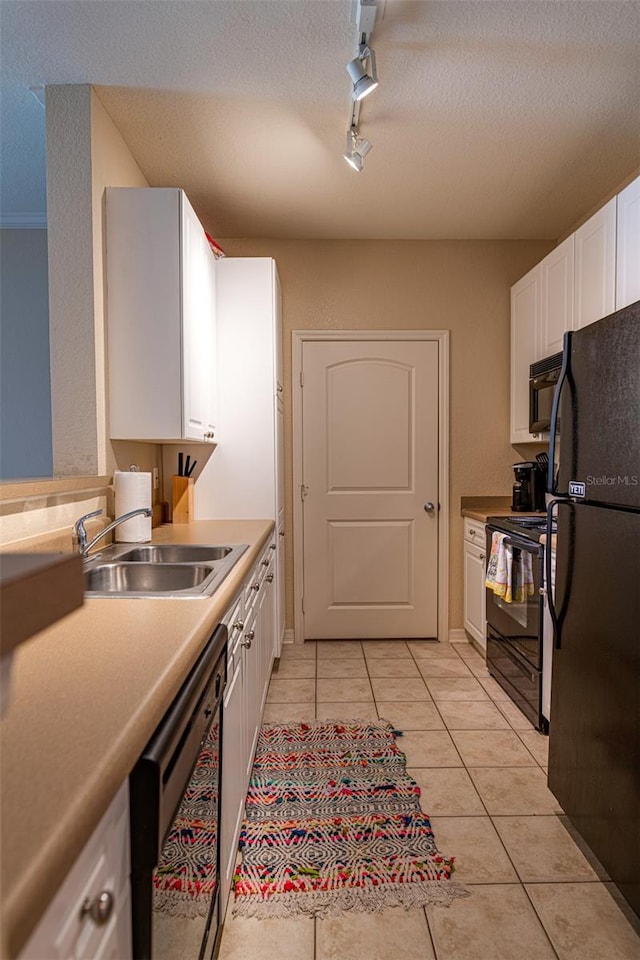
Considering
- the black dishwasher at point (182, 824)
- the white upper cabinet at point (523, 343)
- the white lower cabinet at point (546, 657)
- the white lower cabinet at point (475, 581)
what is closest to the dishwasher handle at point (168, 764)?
the black dishwasher at point (182, 824)

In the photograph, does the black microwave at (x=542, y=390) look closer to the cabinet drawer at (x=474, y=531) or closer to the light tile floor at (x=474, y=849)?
the cabinet drawer at (x=474, y=531)

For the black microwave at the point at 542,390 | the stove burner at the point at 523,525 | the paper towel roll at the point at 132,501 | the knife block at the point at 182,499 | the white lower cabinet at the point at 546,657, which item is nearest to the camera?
the paper towel roll at the point at 132,501

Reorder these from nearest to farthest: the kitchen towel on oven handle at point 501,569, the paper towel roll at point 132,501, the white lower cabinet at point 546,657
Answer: the paper towel roll at point 132,501
the white lower cabinet at point 546,657
the kitchen towel on oven handle at point 501,569

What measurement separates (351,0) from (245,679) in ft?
7.13

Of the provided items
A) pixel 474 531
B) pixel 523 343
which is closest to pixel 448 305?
pixel 523 343

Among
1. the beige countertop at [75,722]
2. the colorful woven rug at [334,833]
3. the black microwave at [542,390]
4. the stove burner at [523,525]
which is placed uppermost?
the black microwave at [542,390]

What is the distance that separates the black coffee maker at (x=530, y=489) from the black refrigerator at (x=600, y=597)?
150 cm

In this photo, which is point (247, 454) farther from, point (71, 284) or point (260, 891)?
point (260, 891)

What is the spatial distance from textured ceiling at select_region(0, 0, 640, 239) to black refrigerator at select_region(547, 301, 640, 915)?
1.09 metres

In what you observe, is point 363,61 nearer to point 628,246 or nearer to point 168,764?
point 628,246

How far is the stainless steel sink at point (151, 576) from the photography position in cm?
187

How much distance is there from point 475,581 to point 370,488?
35.2 inches

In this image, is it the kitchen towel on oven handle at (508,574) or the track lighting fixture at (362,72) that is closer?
the track lighting fixture at (362,72)

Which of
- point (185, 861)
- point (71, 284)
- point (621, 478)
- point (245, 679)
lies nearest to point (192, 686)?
point (185, 861)
